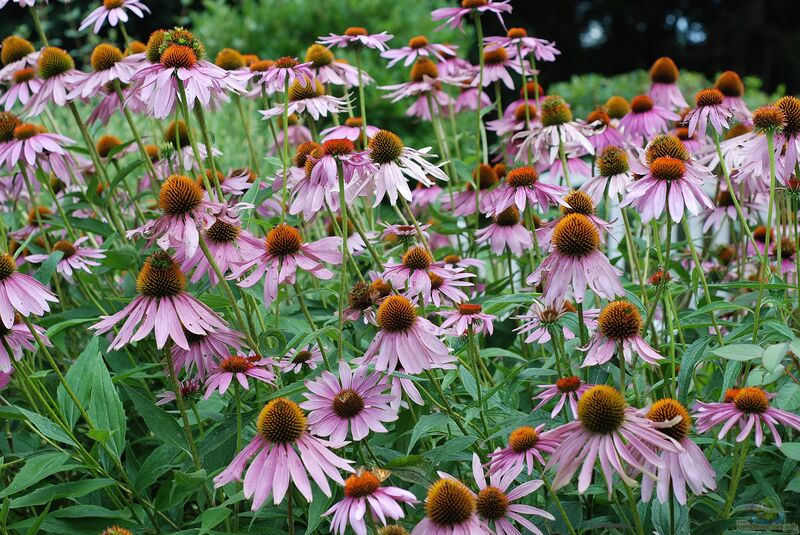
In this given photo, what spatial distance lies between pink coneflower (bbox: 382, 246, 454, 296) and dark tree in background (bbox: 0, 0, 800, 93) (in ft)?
38.2

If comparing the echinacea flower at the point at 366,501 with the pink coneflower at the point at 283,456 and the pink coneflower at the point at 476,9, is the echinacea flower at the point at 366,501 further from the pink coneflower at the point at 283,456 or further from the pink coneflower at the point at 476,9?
the pink coneflower at the point at 476,9

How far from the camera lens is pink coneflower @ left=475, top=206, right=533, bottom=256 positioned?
7.42ft

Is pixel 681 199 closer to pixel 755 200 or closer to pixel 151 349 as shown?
pixel 755 200

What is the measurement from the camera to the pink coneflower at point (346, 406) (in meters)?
1.48

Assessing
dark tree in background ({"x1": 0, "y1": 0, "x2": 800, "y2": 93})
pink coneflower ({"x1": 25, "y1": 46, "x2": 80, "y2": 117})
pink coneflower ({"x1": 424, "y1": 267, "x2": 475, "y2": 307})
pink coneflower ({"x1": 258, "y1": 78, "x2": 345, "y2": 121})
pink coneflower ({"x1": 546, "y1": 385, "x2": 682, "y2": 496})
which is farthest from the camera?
dark tree in background ({"x1": 0, "y1": 0, "x2": 800, "y2": 93})

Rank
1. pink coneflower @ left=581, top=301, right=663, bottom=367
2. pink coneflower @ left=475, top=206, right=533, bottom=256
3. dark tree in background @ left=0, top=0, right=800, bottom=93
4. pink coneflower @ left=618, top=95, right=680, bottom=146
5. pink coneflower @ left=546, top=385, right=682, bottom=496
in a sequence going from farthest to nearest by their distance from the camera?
dark tree in background @ left=0, top=0, right=800, bottom=93 → pink coneflower @ left=618, top=95, right=680, bottom=146 → pink coneflower @ left=475, top=206, right=533, bottom=256 → pink coneflower @ left=581, top=301, right=663, bottom=367 → pink coneflower @ left=546, top=385, right=682, bottom=496

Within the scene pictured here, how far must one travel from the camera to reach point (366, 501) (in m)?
1.28

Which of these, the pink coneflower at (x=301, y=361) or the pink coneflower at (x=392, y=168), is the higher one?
the pink coneflower at (x=392, y=168)

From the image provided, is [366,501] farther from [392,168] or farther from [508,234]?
[508,234]

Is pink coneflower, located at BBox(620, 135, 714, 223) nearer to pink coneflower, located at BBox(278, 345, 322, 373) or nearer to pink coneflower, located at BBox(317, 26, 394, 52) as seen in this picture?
pink coneflower, located at BBox(278, 345, 322, 373)

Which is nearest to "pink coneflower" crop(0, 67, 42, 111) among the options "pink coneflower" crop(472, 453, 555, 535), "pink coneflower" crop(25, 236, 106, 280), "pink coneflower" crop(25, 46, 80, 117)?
"pink coneflower" crop(25, 46, 80, 117)

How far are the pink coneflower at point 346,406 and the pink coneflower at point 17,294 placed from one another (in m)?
0.55

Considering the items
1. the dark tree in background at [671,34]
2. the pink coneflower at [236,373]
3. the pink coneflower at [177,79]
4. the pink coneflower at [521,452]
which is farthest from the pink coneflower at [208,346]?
the dark tree in background at [671,34]

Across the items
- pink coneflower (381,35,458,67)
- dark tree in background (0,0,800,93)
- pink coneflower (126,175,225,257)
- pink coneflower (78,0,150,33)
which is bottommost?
dark tree in background (0,0,800,93)
